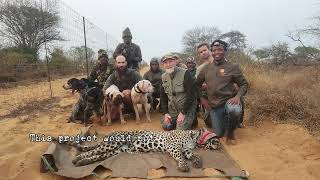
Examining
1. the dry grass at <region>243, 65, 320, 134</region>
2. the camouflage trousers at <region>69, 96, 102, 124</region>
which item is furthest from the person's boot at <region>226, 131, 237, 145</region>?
the camouflage trousers at <region>69, 96, 102, 124</region>

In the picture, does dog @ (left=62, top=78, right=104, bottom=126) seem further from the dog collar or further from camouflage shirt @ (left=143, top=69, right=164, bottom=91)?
camouflage shirt @ (left=143, top=69, right=164, bottom=91)

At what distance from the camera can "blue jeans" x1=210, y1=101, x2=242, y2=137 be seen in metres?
6.18

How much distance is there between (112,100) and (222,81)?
7.45 feet

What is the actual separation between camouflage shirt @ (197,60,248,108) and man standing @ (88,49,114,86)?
268 centimetres

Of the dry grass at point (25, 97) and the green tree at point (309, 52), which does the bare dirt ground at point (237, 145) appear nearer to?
the dry grass at point (25, 97)

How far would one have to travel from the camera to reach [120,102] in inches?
299

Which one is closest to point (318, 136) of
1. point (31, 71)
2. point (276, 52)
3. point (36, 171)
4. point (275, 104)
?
point (275, 104)

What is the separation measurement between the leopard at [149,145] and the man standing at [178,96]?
83cm

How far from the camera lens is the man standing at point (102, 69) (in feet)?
27.3

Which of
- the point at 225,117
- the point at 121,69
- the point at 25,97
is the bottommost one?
the point at 225,117

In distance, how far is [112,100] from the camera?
7.44 metres

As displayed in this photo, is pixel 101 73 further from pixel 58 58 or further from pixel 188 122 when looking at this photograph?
pixel 58 58

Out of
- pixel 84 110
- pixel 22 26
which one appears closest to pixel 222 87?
pixel 84 110

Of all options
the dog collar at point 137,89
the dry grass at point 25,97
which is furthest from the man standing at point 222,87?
the dry grass at point 25,97
